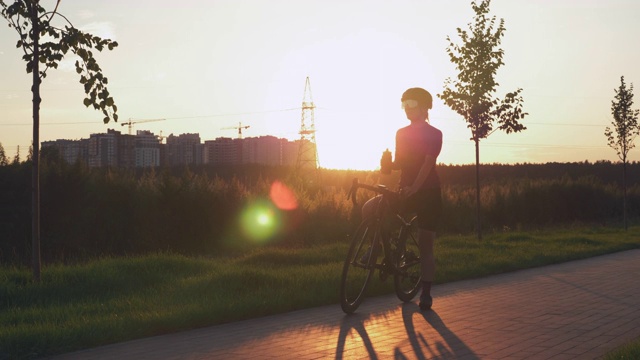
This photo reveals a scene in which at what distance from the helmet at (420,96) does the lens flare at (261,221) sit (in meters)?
12.5

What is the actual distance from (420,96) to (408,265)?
6.53ft

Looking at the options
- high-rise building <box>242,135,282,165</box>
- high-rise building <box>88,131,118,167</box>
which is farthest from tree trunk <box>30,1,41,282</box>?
high-rise building <box>242,135,282,165</box>

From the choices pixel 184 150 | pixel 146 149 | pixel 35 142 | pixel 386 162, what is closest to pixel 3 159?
pixel 35 142

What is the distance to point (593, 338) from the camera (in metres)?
7.24

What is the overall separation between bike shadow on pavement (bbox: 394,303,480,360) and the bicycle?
1.98 ft

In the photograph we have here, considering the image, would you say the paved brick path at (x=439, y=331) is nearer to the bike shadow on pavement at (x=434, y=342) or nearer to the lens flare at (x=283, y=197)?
the bike shadow on pavement at (x=434, y=342)

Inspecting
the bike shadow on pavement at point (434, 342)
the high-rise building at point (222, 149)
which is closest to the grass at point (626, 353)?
the bike shadow on pavement at point (434, 342)

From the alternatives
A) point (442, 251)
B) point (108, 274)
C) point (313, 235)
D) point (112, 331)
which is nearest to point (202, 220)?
point (313, 235)

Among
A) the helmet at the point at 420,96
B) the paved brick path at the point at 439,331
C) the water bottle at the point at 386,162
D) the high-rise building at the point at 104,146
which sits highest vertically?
the high-rise building at the point at 104,146

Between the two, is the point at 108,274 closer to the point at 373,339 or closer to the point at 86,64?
the point at 86,64

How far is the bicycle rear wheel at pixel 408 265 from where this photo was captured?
9289 mm

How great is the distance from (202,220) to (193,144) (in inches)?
4562

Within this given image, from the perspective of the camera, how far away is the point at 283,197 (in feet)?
76.4

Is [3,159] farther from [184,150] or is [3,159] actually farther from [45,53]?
[184,150]
